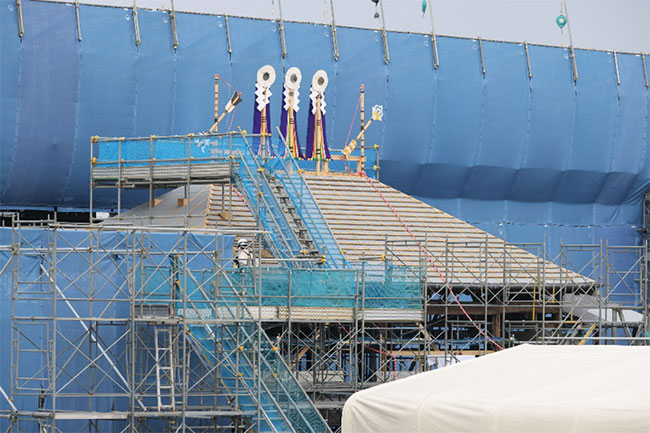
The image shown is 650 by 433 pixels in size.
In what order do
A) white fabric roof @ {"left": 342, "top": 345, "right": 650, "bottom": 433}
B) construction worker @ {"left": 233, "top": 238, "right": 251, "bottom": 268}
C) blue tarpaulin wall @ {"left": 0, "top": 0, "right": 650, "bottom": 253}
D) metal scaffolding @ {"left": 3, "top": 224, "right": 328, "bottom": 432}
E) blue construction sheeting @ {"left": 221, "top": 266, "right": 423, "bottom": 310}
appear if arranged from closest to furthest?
white fabric roof @ {"left": 342, "top": 345, "right": 650, "bottom": 433}, metal scaffolding @ {"left": 3, "top": 224, "right": 328, "bottom": 432}, blue construction sheeting @ {"left": 221, "top": 266, "right": 423, "bottom": 310}, construction worker @ {"left": 233, "top": 238, "right": 251, "bottom": 268}, blue tarpaulin wall @ {"left": 0, "top": 0, "right": 650, "bottom": 253}

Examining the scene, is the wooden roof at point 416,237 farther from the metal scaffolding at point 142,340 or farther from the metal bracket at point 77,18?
the metal bracket at point 77,18

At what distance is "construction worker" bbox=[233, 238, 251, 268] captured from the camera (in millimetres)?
35719

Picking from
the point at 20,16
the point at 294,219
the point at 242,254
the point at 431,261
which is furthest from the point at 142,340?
the point at 20,16

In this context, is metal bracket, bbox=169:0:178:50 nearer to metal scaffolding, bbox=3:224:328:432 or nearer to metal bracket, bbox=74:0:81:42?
metal bracket, bbox=74:0:81:42

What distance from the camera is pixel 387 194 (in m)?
44.9

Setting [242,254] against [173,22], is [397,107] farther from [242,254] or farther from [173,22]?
[242,254]

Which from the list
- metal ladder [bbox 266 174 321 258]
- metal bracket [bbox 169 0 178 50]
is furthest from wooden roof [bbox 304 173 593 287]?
metal bracket [bbox 169 0 178 50]

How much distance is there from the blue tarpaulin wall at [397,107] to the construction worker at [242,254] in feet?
39.6

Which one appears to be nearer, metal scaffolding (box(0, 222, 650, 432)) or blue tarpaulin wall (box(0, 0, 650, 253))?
metal scaffolding (box(0, 222, 650, 432))

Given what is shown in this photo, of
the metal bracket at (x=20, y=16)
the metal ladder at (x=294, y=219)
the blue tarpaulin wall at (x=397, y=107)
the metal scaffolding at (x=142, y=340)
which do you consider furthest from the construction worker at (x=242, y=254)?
the metal bracket at (x=20, y=16)

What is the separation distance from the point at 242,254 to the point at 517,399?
17.6 metres

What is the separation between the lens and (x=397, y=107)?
2041 inches

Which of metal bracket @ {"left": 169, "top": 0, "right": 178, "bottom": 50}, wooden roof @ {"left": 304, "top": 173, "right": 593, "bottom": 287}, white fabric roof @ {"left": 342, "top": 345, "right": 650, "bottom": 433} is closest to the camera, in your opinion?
white fabric roof @ {"left": 342, "top": 345, "right": 650, "bottom": 433}

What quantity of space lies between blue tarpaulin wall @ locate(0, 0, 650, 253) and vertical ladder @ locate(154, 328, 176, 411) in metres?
14.9
